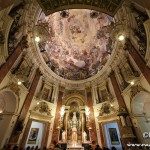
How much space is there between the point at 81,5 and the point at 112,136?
1408 cm

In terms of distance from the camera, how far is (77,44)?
1920cm

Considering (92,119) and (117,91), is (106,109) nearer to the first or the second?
(92,119)

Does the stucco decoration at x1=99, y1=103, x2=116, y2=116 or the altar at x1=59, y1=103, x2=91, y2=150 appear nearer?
the stucco decoration at x1=99, y1=103, x2=116, y2=116

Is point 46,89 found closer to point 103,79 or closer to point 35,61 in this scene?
point 35,61

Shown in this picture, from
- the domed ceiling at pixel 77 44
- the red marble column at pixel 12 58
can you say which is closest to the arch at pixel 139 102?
the domed ceiling at pixel 77 44

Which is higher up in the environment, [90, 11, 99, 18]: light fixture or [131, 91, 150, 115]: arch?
[90, 11, 99, 18]: light fixture

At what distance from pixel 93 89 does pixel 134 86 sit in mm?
6947

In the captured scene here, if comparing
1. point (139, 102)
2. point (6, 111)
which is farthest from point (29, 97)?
point (139, 102)

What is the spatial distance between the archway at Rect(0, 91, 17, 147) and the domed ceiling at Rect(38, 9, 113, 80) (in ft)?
24.5

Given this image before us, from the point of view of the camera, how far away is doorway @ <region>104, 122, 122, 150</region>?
12.4 meters

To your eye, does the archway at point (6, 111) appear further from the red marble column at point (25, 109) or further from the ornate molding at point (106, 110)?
the ornate molding at point (106, 110)

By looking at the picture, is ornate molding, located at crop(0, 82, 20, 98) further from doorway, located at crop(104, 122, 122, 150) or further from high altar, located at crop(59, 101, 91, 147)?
doorway, located at crop(104, 122, 122, 150)

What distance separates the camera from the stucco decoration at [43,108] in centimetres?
1263

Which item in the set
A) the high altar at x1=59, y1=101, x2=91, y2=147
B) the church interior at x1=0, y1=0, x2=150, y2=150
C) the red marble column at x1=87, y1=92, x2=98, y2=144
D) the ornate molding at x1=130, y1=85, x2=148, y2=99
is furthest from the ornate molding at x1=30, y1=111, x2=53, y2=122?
the ornate molding at x1=130, y1=85, x2=148, y2=99
